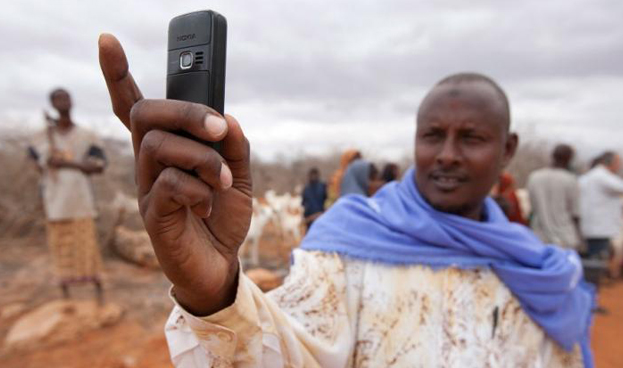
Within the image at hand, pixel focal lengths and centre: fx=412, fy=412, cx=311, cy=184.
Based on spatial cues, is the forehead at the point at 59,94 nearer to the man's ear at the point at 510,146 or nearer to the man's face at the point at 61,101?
the man's face at the point at 61,101

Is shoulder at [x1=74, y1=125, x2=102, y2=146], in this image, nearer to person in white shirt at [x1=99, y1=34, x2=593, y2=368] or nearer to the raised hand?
person in white shirt at [x1=99, y1=34, x2=593, y2=368]

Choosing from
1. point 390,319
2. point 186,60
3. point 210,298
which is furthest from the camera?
point 390,319

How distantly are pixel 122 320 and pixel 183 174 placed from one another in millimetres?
4871

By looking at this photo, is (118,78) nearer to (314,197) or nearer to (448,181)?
(448,181)

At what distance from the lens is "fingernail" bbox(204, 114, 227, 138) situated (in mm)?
629

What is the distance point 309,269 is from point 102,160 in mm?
3649

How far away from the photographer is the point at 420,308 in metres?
1.34

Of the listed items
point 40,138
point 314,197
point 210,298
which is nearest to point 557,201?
point 314,197

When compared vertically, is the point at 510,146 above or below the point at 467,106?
below

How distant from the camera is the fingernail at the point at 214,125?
0.63 metres

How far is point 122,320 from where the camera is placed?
15.7 ft

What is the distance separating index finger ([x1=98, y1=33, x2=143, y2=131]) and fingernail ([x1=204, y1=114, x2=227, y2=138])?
150 mm

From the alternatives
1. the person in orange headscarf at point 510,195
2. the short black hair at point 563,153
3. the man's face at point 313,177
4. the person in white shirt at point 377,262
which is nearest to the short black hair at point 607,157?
the short black hair at point 563,153

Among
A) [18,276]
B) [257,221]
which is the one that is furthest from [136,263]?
[257,221]
